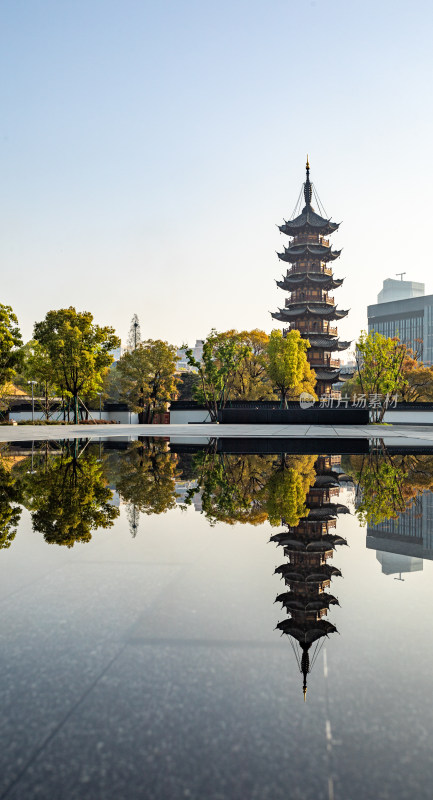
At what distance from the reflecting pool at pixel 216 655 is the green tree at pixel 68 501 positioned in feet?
0.16

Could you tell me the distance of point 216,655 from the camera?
237 centimetres

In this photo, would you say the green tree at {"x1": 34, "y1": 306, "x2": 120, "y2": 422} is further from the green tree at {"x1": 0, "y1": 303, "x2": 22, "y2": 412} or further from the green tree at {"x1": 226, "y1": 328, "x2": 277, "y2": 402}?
the green tree at {"x1": 226, "y1": 328, "x2": 277, "y2": 402}

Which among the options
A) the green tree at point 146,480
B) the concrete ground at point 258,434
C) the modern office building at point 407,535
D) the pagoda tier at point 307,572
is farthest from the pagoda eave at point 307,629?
the concrete ground at point 258,434

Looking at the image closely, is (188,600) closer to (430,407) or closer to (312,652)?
(312,652)

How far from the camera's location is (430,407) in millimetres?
38375

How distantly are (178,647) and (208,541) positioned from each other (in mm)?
2035

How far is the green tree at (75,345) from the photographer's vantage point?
3198cm

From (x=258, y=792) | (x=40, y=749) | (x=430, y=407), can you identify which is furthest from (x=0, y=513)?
(x=430, y=407)

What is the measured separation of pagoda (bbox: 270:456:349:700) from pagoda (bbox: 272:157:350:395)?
47.7 m

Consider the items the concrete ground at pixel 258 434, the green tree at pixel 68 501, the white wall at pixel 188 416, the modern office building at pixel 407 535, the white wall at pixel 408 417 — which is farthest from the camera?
the white wall at pixel 188 416

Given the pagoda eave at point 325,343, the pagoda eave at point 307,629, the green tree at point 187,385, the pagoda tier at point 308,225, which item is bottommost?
the pagoda eave at point 307,629

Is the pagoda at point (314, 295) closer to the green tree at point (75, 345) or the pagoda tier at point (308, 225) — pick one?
the pagoda tier at point (308, 225)

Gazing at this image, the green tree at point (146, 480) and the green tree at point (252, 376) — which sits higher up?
the green tree at point (252, 376)

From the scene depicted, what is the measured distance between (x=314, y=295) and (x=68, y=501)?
49816 millimetres
